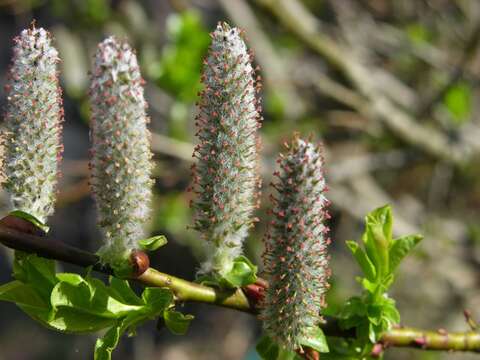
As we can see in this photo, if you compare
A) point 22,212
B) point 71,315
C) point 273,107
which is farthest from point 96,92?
point 273,107

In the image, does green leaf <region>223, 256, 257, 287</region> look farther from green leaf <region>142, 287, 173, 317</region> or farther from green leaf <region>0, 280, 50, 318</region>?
green leaf <region>0, 280, 50, 318</region>

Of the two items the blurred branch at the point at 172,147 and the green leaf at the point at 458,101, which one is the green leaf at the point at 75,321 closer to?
the blurred branch at the point at 172,147

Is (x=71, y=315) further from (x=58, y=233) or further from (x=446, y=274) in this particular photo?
(x=58, y=233)

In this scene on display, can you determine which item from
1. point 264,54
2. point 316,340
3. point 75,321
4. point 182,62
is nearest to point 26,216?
point 75,321

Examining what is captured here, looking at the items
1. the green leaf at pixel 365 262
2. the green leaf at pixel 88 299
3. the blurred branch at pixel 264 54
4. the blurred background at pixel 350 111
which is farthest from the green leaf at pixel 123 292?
the blurred branch at pixel 264 54

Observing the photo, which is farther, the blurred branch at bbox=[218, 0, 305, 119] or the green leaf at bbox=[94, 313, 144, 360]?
the blurred branch at bbox=[218, 0, 305, 119]

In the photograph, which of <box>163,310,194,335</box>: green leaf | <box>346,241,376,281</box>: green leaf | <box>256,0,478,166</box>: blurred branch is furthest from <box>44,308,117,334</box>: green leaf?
<box>256,0,478,166</box>: blurred branch
